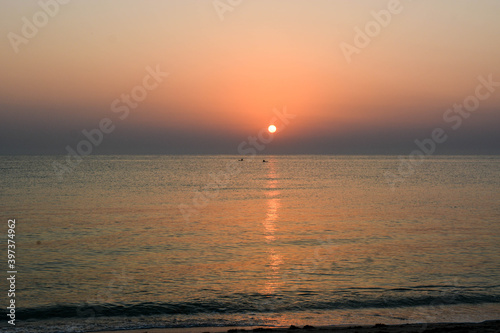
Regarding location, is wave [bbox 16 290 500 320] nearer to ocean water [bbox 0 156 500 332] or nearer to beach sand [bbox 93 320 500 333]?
ocean water [bbox 0 156 500 332]

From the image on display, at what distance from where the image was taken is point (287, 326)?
50.8 ft

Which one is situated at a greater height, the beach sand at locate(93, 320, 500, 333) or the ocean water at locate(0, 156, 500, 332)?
the ocean water at locate(0, 156, 500, 332)

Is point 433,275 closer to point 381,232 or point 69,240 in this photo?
point 381,232

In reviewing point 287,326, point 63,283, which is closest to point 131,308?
point 63,283

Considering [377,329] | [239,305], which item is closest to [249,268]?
[239,305]

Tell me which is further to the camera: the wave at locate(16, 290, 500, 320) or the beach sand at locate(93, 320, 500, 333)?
the wave at locate(16, 290, 500, 320)

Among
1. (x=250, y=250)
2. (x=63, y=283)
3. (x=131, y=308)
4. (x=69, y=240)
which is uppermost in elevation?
(x=69, y=240)

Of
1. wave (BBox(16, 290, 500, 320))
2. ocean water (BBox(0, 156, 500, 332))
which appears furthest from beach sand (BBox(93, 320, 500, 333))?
wave (BBox(16, 290, 500, 320))

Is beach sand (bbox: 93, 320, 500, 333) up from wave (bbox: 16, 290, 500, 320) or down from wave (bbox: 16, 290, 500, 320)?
down

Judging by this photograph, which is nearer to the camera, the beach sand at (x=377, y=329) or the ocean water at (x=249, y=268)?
the beach sand at (x=377, y=329)

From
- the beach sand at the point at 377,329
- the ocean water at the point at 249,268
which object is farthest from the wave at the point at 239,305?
the beach sand at the point at 377,329

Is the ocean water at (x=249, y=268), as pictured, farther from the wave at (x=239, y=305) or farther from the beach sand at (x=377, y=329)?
the beach sand at (x=377, y=329)

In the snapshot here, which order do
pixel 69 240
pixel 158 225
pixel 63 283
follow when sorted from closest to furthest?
pixel 63 283 → pixel 69 240 → pixel 158 225

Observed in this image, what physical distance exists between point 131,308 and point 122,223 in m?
21.5
